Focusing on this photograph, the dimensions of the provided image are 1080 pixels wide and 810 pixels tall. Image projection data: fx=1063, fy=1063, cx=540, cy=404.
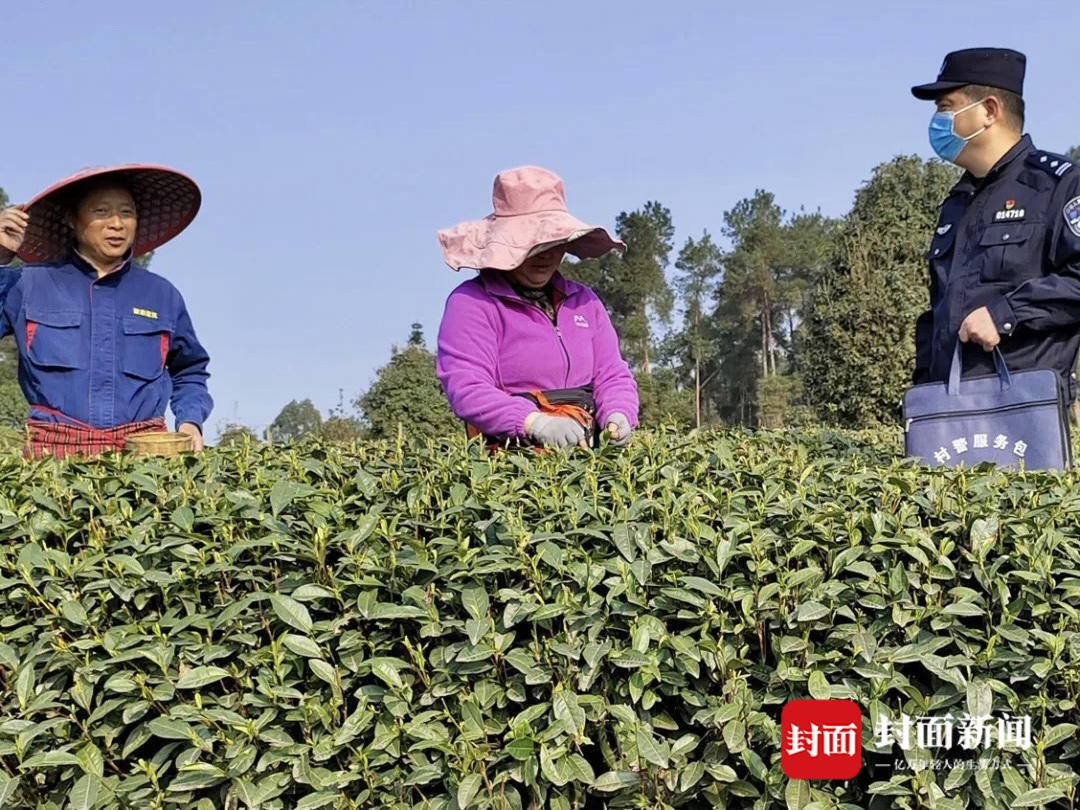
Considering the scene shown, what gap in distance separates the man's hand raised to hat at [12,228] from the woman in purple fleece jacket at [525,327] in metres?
1.60

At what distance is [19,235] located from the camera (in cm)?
407

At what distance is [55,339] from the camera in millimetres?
4086

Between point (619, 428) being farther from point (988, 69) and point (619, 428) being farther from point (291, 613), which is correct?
point (988, 69)

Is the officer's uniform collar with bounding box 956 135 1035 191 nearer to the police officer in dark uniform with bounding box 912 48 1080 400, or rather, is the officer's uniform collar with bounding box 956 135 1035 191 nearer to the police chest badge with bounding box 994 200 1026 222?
the police officer in dark uniform with bounding box 912 48 1080 400

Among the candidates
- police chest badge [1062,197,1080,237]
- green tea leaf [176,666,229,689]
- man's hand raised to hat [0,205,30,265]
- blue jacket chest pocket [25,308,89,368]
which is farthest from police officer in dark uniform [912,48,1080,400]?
man's hand raised to hat [0,205,30,265]

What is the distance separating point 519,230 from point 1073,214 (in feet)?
6.43

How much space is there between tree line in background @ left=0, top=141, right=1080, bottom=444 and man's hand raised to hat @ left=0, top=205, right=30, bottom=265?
1.14 meters

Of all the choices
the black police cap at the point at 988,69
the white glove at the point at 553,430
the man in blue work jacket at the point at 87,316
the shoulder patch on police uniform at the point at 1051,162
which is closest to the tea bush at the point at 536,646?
the white glove at the point at 553,430

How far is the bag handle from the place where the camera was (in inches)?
141

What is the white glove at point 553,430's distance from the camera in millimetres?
3521

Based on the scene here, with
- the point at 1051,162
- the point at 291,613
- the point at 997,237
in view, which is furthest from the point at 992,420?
the point at 291,613

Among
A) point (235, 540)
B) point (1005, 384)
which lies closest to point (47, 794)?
point (235, 540)

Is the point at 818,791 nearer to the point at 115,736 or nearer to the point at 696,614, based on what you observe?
the point at 696,614

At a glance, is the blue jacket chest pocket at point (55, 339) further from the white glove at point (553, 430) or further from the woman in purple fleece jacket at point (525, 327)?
the white glove at point (553, 430)
